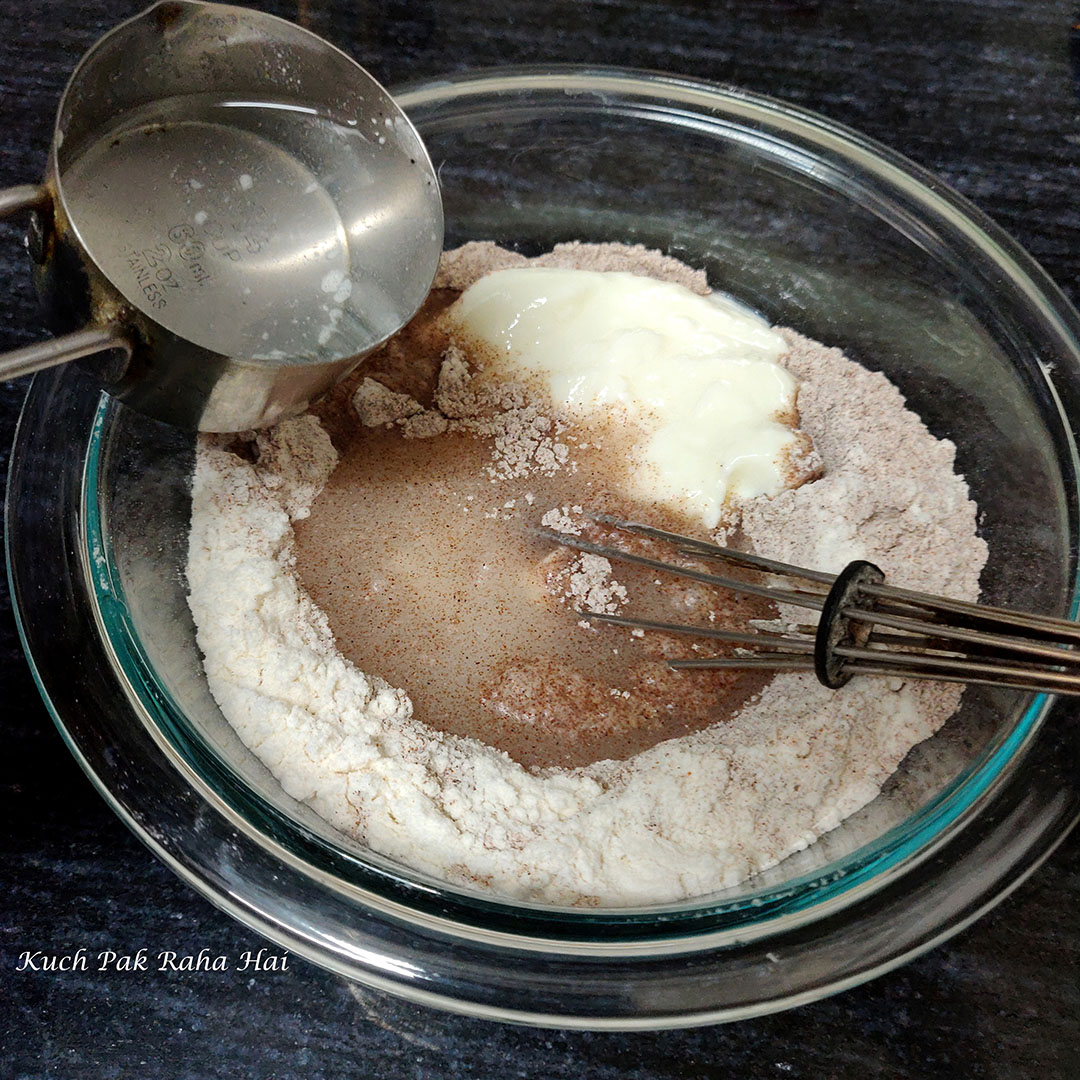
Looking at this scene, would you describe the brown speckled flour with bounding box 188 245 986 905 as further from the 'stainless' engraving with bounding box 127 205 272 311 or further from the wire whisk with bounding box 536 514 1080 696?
the 'stainless' engraving with bounding box 127 205 272 311

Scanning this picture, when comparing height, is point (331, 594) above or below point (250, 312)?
below

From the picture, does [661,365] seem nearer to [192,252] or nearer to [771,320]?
[771,320]

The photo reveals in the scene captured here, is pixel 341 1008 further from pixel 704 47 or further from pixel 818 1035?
pixel 704 47

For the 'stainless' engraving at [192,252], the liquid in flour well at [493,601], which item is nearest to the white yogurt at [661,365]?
the liquid in flour well at [493,601]

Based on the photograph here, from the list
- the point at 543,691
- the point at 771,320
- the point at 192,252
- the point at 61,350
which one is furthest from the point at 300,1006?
the point at 771,320

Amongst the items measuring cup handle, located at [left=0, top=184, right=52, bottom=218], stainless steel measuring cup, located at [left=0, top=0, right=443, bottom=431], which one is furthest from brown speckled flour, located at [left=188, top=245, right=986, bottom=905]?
measuring cup handle, located at [left=0, top=184, right=52, bottom=218]

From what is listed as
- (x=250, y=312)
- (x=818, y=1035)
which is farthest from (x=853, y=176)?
(x=818, y=1035)
